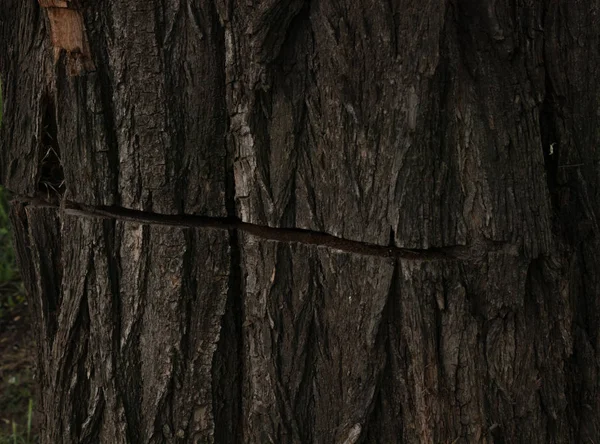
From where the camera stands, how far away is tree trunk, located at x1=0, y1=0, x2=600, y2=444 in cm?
188

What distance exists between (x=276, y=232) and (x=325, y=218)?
161mm

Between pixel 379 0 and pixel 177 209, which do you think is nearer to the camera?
pixel 379 0

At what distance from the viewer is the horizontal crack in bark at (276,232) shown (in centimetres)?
194

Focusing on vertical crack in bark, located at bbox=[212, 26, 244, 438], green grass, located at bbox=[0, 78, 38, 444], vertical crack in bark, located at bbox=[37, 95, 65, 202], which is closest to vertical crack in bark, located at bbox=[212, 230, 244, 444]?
vertical crack in bark, located at bbox=[212, 26, 244, 438]

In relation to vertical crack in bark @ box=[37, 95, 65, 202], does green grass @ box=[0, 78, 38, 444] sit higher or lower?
lower

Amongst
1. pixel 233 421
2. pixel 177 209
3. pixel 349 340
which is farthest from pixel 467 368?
pixel 177 209

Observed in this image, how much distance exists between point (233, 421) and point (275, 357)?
0.26 meters

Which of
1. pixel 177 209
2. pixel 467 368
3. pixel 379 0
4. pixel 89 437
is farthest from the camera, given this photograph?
pixel 89 437

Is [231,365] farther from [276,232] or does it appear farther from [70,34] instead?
[70,34]

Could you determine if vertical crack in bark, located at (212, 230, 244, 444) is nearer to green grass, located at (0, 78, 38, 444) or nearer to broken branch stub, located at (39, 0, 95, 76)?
broken branch stub, located at (39, 0, 95, 76)

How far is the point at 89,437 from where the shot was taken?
87.1 inches

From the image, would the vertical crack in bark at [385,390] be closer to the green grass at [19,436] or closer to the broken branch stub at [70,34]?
the broken branch stub at [70,34]

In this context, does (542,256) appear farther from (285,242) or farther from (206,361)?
(206,361)

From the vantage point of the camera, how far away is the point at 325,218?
197 cm
